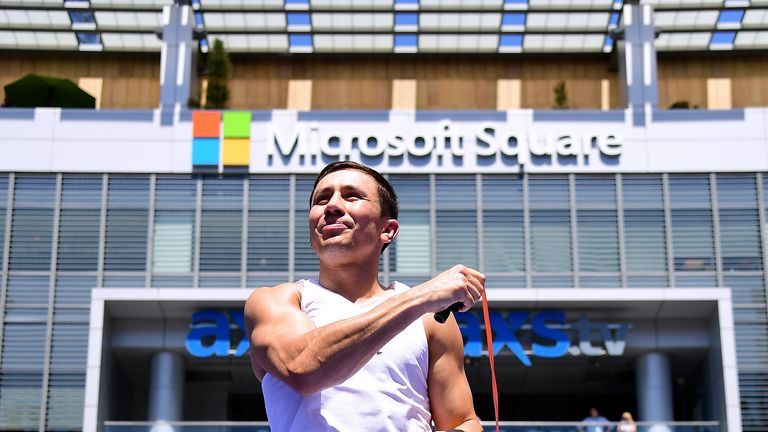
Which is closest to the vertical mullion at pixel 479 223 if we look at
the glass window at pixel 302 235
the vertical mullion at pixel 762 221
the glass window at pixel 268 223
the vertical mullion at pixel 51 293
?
the glass window at pixel 302 235

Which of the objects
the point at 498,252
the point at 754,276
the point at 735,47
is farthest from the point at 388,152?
the point at 735,47

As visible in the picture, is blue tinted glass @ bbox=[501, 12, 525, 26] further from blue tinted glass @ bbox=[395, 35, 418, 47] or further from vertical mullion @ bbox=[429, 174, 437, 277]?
vertical mullion @ bbox=[429, 174, 437, 277]

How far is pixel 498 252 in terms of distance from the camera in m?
29.1

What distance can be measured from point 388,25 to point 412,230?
6.30 m

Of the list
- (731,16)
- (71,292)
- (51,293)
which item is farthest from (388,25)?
(51,293)

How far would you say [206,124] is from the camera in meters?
29.8

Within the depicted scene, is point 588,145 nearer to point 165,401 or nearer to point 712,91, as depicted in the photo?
point 712,91

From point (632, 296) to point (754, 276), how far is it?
317 cm

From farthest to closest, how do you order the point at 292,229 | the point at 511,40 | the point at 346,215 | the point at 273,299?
the point at 511,40, the point at 292,229, the point at 346,215, the point at 273,299

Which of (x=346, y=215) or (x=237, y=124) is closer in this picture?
(x=346, y=215)

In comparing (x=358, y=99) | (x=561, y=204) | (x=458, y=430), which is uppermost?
(x=358, y=99)

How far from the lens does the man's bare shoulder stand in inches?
Answer: 161

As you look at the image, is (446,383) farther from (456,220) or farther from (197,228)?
(197,228)

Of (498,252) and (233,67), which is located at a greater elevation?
(233,67)
